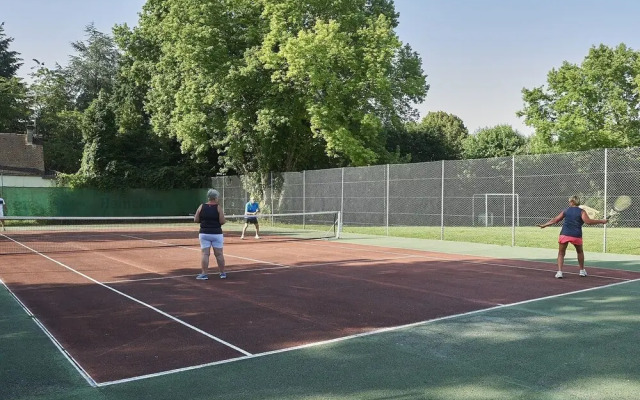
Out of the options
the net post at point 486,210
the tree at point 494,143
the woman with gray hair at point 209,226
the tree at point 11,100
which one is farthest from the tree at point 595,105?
the tree at point 11,100

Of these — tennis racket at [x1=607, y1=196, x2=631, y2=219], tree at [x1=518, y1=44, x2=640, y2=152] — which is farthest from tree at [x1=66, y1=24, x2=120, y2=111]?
tennis racket at [x1=607, y1=196, x2=631, y2=219]

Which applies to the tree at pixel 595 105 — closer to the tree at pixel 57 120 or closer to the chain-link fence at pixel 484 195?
the chain-link fence at pixel 484 195

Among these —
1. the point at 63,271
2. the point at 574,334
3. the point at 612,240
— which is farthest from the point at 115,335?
the point at 612,240

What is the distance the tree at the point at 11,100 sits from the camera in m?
51.1

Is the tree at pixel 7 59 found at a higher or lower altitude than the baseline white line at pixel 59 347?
higher

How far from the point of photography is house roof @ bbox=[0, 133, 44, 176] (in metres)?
43.2

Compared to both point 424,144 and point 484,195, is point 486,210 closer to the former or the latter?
point 484,195

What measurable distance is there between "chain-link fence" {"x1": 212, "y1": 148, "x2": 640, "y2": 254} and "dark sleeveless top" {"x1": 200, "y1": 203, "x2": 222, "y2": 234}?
10.5 m

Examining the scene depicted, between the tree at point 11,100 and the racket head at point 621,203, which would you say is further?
the tree at point 11,100

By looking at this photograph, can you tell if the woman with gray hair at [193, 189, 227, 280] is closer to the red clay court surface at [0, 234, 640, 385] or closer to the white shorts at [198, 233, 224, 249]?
the white shorts at [198, 233, 224, 249]

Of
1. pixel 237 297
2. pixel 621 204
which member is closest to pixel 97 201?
pixel 621 204

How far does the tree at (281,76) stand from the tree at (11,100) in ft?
80.9

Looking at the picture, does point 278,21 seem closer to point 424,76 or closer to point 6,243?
point 424,76

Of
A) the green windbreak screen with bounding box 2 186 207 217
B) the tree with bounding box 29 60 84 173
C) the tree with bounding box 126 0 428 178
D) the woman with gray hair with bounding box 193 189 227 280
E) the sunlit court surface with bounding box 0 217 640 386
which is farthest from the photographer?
the tree with bounding box 29 60 84 173
